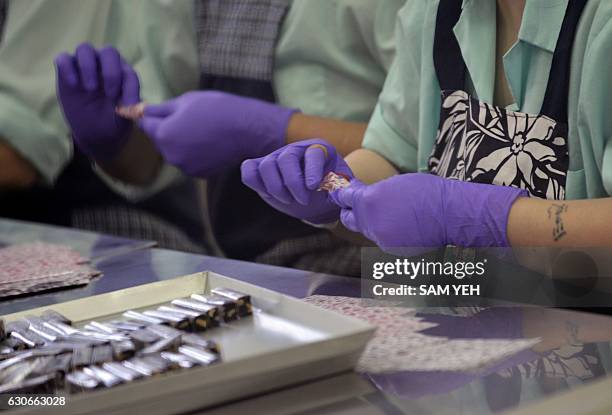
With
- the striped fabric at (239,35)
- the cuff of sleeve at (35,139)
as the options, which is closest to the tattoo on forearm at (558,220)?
the striped fabric at (239,35)

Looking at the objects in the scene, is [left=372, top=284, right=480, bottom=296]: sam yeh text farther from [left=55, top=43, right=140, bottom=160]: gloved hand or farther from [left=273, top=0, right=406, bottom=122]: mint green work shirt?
[left=55, top=43, right=140, bottom=160]: gloved hand

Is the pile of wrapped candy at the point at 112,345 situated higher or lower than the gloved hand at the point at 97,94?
lower

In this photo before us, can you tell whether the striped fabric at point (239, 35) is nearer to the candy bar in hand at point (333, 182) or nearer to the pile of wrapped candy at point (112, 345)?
the candy bar in hand at point (333, 182)

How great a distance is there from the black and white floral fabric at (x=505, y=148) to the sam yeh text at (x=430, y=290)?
0.29m

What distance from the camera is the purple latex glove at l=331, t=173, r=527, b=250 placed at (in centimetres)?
140

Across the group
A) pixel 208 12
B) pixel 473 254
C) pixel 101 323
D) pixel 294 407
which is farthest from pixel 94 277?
pixel 208 12

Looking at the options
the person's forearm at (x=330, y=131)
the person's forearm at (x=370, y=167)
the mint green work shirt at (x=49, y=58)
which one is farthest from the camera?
the mint green work shirt at (x=49, y=58)

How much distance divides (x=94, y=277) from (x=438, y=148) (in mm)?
688

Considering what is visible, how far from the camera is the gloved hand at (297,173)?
58.1 inches

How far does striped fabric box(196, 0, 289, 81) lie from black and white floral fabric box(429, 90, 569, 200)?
0.79 m

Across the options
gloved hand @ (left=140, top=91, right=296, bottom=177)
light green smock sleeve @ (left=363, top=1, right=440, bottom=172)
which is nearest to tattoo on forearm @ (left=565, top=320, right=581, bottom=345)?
light green smock sleeve @ (left=363, top=1, right=440, bottom=172)

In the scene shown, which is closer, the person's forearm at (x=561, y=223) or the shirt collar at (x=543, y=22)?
the person's forearm at (x=561, y=223)

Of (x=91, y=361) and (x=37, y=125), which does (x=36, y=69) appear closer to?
(x=37, y=125)

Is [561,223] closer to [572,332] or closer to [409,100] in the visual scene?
[572,332]
